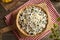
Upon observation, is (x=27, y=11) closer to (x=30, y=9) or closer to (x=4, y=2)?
(x=30, y=9)

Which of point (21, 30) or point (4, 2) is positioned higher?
point (4, 2)

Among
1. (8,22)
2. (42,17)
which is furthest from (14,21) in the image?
(42,17)

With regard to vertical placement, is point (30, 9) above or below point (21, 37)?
above

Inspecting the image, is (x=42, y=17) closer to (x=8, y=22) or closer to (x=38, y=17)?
(x=38, y=17)

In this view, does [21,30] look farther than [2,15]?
No

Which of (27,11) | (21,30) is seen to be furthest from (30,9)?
(21,30)

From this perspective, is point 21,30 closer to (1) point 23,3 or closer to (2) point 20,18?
(2) point 20,18

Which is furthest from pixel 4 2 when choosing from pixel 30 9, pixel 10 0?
pixel 30 9
